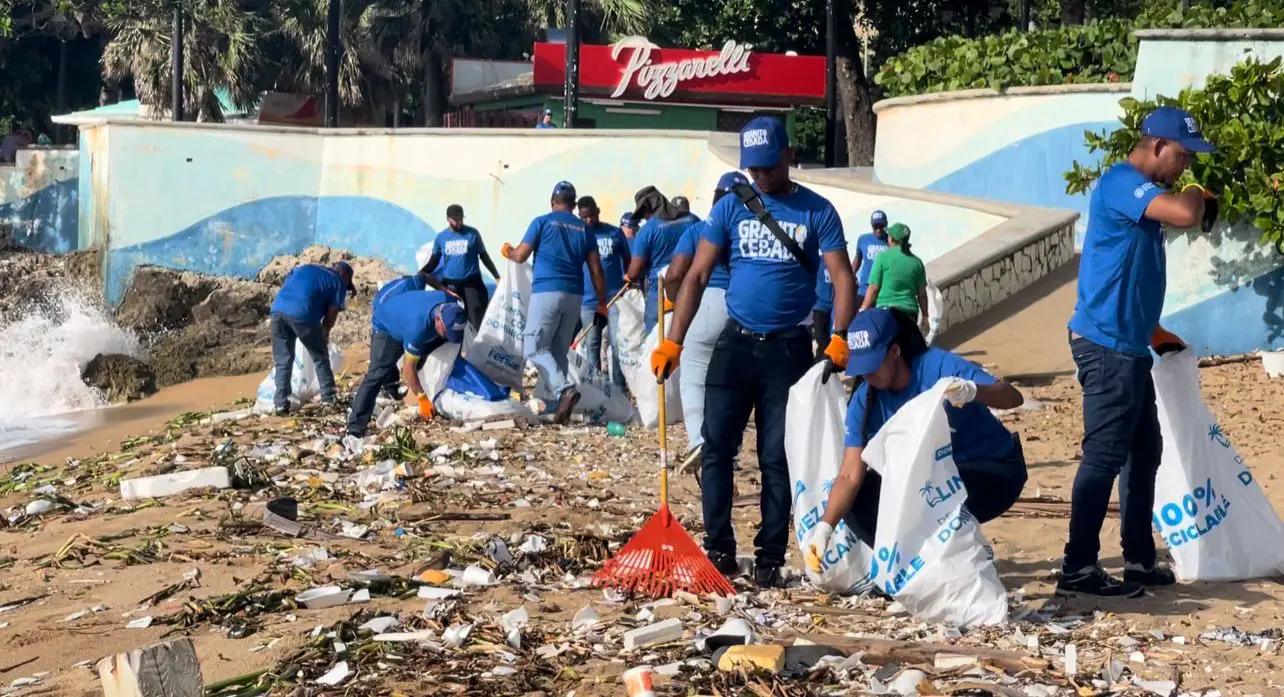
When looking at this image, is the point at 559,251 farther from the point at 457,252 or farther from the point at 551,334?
the point at 457,252

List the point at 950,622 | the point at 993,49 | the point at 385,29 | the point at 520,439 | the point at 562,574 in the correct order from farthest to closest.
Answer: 1. the point at 385,29
2. the point at 993,49
3. the point at 520,439
4. the point at 562,574
5. the point at 950,622

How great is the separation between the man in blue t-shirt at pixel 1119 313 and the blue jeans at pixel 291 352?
23.3 ft

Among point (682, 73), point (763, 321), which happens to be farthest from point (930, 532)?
point (682, 73)

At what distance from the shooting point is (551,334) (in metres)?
10.9

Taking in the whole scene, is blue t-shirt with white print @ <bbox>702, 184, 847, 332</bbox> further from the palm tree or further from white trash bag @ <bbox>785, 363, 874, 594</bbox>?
the palm tree

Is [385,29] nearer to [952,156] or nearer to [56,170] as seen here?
[56,170]

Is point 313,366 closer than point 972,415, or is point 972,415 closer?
point 972,415

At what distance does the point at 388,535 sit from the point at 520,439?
296 centimetres

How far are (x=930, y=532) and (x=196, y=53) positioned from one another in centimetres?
3029

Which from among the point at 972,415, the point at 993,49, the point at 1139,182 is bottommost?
the point at 972,415

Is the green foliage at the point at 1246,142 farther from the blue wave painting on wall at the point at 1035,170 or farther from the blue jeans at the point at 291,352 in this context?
the blue jeans at the point at 291,352

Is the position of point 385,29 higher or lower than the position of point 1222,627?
higher

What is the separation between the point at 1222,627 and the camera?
205 inches

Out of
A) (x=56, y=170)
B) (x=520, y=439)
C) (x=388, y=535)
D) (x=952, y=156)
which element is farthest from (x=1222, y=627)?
(x=56, y=170)
